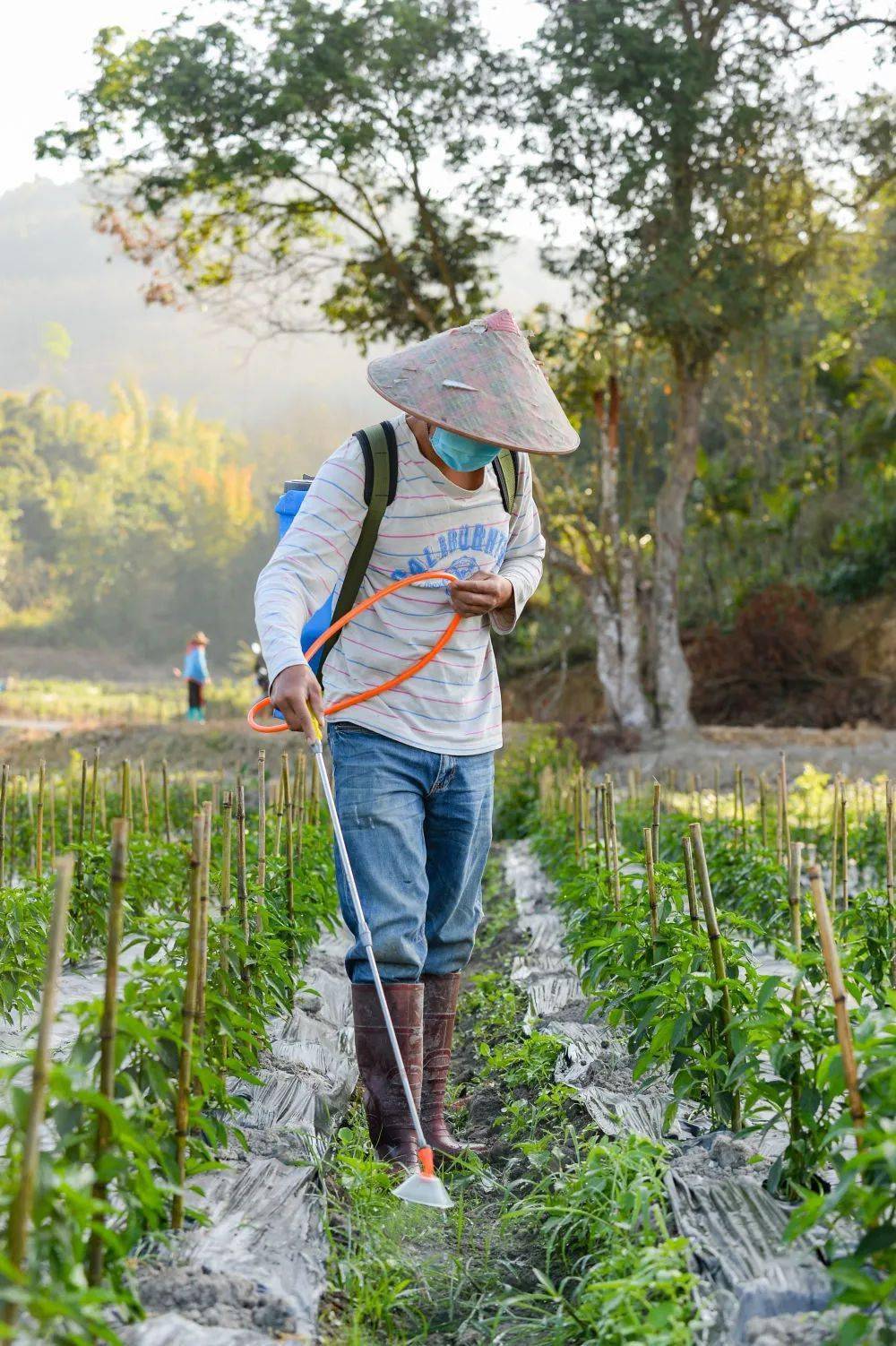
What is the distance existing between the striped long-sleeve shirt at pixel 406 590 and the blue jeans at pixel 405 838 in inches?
2.0

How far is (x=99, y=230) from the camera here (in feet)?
45.4

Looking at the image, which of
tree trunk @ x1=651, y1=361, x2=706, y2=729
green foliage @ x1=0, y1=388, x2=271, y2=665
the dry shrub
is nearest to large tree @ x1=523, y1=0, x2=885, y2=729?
tree trunk @ x1=651, y1=361, x2=706, y2=729

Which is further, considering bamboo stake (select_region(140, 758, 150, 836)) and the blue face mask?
bamboo stake (select_region(140, 758, 150, 836))

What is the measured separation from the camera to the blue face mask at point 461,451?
2.83 meters

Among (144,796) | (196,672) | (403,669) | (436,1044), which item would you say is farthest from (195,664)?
(403,669)

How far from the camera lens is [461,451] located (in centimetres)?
283

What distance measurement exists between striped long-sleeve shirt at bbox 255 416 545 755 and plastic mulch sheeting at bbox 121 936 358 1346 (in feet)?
2.73

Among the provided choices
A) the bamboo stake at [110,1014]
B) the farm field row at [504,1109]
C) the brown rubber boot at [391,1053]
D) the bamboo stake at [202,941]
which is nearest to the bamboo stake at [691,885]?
the farm field row at [504,1109]

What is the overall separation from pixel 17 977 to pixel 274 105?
10133 mm

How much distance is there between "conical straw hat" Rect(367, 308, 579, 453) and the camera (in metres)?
2.76

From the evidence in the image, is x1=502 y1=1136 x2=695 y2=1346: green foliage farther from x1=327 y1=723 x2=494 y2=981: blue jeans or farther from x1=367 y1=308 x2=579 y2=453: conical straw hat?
x1=367 y1=308 x2=579 y2=453: conical straw hat

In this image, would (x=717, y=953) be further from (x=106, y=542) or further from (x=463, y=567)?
(x=106, y=542)

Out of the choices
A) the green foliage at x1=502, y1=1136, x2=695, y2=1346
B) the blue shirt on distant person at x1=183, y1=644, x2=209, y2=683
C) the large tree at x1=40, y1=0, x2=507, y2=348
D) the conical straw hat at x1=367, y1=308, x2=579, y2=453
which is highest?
the large tree at x1=40, y1=0, x2=507, y2=348

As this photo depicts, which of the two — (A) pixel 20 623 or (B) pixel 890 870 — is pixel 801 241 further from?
(A) pixel 20 623
